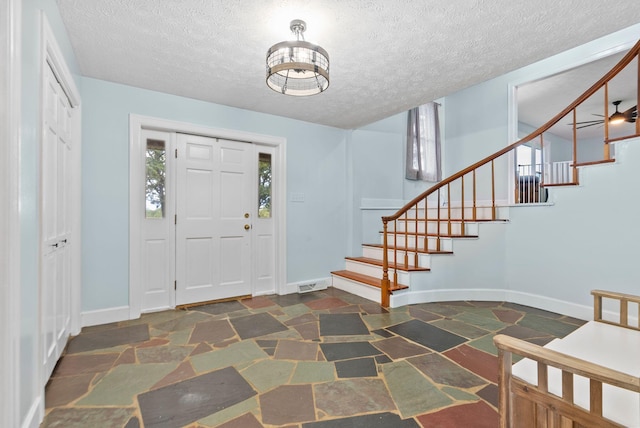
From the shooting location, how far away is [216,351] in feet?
7.07

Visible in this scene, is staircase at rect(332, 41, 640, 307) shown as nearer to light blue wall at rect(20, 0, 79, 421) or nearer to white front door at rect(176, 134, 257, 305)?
white front door at rect(176, 134, 257, 305)

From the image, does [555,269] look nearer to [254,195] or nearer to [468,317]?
[468,317]

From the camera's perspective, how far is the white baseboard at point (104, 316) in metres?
2.63

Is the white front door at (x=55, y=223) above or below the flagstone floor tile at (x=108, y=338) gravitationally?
above

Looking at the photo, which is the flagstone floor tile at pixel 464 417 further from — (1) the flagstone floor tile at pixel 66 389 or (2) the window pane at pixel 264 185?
(2) the window pane at pixel 264 185

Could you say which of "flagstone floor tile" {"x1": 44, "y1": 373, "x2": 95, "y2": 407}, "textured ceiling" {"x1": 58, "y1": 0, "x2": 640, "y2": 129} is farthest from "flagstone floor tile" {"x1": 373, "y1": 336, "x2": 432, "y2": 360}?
"textured ceiling" {"x1": 58, "y1": 0, "x2": 640, "y2": 129}

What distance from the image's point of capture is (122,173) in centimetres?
282

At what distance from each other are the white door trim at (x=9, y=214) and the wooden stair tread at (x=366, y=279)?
9.52 ft

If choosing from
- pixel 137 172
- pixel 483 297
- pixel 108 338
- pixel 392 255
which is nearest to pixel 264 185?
pixel 137 172

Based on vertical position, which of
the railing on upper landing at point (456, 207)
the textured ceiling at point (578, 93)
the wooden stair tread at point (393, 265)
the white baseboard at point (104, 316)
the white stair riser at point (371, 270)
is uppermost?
the textured ceiling at point (578, 93)

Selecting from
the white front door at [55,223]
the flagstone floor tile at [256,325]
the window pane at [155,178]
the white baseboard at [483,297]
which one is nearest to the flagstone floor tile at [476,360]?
the white baseboard at [483,297]

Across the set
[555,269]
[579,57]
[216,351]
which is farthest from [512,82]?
[216,351]

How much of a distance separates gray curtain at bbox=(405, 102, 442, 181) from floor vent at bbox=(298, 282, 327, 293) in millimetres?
2470

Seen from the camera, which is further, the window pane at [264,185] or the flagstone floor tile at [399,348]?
the window pane at [264,185]
